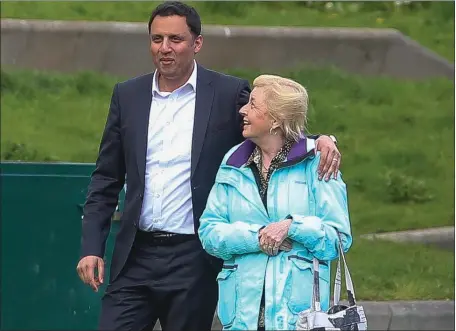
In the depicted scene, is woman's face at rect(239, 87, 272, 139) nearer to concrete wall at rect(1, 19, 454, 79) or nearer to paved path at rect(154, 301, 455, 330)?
paved path at rect(154, 301, 455, 330)

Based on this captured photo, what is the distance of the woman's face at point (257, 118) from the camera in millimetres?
4465

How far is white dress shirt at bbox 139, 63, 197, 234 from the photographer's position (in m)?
4.84

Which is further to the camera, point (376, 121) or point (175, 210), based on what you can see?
point (376, 121)

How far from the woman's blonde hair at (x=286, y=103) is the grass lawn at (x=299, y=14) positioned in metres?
7.45

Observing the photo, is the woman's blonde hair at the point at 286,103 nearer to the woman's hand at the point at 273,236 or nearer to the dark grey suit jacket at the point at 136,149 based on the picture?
the woman's hand at the point at 273,236

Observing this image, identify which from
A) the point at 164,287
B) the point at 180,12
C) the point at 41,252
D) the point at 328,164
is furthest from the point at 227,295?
the point at 41,252

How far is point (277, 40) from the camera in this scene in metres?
11.6

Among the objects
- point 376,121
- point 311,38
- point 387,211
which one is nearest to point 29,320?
point 387,211

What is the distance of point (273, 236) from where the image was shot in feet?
14.1

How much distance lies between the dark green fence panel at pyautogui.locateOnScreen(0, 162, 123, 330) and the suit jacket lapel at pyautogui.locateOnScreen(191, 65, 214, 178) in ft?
7.35

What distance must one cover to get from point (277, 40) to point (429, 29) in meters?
2.40

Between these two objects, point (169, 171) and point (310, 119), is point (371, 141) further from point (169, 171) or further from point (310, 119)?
point (169, 171)

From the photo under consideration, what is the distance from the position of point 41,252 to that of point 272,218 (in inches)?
120

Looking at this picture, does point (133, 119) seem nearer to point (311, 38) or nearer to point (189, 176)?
point (189, 176)
